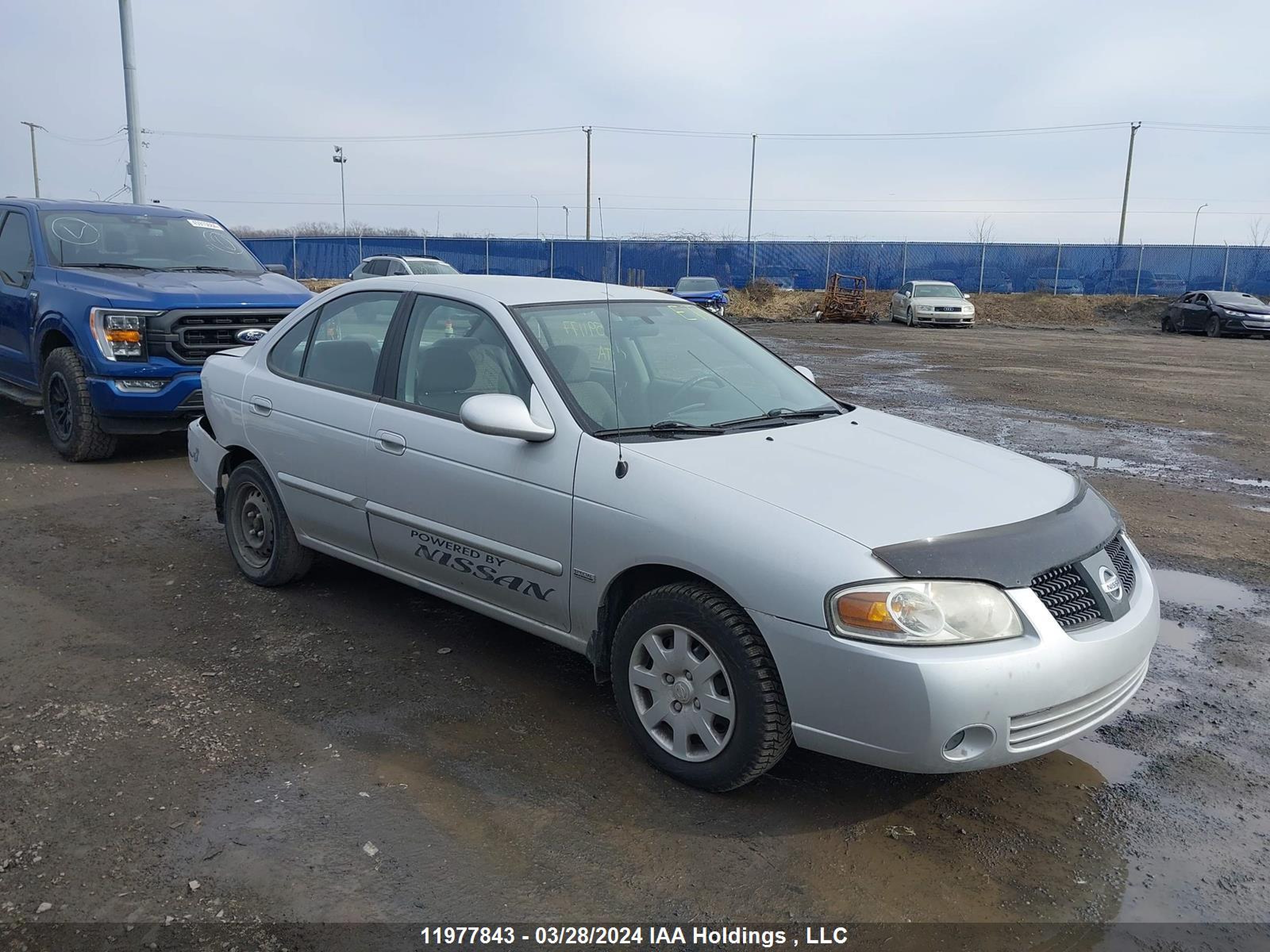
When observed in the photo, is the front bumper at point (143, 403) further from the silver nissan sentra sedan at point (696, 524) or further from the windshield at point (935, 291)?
the windshield at point (935, 291)

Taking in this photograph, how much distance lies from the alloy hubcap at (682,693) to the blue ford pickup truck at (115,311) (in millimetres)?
5561

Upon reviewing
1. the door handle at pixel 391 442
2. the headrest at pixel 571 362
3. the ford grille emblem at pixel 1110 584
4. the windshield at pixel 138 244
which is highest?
the windshield at pixel 138 244

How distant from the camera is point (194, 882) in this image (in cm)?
295

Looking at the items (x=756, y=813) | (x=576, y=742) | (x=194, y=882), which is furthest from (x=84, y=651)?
(x=756, y=813)

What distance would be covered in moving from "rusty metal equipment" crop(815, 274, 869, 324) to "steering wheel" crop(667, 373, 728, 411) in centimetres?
3237

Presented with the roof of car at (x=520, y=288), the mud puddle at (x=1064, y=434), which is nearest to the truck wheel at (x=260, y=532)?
the roof of car at (x=520, y=288)

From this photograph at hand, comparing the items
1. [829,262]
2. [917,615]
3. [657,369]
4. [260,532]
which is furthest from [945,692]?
[829,262]

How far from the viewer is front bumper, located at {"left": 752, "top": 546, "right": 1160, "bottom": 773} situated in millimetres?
2957

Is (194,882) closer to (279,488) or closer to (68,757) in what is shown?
(68,757)

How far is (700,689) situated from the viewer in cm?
339

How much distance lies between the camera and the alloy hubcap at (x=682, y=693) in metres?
3.35

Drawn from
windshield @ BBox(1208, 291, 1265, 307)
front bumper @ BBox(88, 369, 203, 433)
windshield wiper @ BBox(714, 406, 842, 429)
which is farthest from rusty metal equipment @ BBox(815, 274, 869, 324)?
windshield wiper @ BBox(714, 406, 842, 429)

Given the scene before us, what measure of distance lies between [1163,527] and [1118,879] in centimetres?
453

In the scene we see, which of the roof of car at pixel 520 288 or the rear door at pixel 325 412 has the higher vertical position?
the roof of car at pixel 520 288
